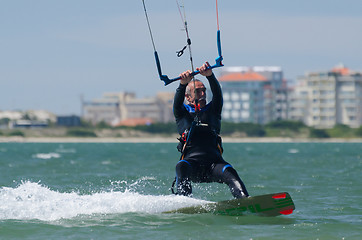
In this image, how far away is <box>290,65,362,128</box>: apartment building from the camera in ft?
530

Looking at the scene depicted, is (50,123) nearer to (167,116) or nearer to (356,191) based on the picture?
(167,116)

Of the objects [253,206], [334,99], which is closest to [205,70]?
[253,206]

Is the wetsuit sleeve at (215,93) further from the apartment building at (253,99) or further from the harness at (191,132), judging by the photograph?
the apartment building at (253,99)

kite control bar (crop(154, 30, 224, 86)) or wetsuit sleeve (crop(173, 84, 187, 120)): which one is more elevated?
kite control bar (crop(154, 30, 224, 86))

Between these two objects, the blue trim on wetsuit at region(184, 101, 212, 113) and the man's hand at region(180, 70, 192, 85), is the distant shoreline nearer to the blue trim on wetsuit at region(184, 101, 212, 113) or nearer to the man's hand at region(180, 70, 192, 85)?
the blue trim on wetsuit at region(184, 101, 212, 113)

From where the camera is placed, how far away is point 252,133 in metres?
158

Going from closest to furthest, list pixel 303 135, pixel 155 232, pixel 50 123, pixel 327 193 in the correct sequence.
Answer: pixel 155 232
pixel 327 193
pixel 303 135
pixel 50 123

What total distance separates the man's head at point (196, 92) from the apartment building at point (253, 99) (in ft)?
553

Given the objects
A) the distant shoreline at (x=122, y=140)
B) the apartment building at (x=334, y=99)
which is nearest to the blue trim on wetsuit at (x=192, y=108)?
the distant shoreline at (x=122, y=140)

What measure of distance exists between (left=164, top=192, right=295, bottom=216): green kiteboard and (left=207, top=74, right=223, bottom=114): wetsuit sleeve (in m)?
1.40

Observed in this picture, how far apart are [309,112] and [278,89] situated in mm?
15841

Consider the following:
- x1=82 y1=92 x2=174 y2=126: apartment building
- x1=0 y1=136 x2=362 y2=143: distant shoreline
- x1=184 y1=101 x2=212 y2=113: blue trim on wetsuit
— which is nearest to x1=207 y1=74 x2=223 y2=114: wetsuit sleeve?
x1=184 y1=101 x2=212 y2=113: blue trim on wetsuit

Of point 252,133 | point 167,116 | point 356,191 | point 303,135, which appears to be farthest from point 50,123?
point 356,191

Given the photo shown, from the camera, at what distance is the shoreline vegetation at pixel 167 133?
15388 centimetres
